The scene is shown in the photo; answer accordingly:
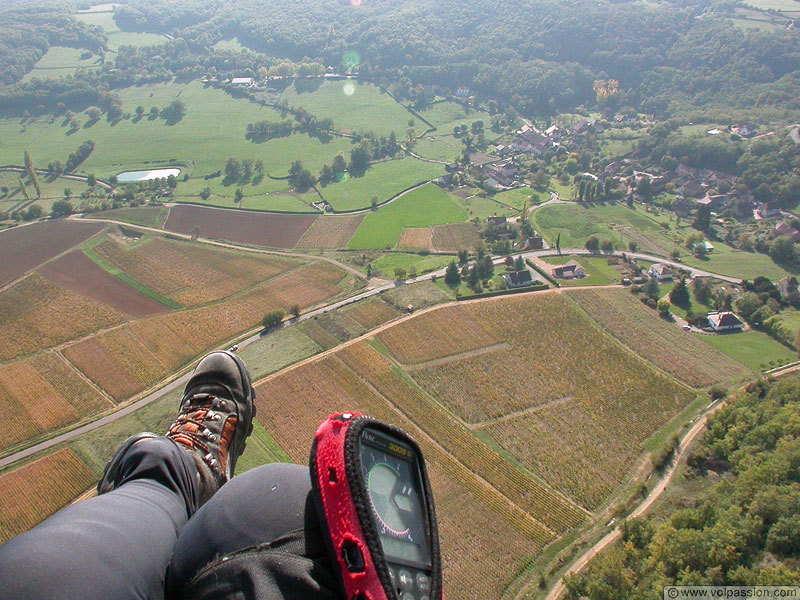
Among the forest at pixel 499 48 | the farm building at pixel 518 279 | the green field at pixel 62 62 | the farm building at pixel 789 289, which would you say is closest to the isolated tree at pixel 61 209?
the farm building at pixel 518 279

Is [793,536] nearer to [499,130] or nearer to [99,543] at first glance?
[99,543]

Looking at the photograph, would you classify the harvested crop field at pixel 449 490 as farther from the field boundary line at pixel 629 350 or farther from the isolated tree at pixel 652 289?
the isolated tree at pixel 652 289

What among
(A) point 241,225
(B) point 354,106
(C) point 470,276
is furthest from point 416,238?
(B) point 354,106

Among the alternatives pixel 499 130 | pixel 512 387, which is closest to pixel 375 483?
pixel 512 387

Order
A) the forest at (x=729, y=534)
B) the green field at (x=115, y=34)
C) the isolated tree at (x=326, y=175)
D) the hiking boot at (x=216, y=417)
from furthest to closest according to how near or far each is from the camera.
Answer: the green field at (x=115, y=34), the isolated tree at (x=326, y=175), the forest at (x=729, y=534), the hiking boot at (x=216, y=417)

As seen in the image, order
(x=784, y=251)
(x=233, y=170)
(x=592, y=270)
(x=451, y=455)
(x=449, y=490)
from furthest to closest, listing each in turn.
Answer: (x=233, y=170) < (x=784, y=251) < (x=592, y=270) < (x=451, y=455) < (x=449, y=490)

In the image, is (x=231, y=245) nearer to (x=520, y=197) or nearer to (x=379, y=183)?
(x=379, y=183)

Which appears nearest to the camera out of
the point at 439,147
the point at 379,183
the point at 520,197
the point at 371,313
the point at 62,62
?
the point at 371,313
